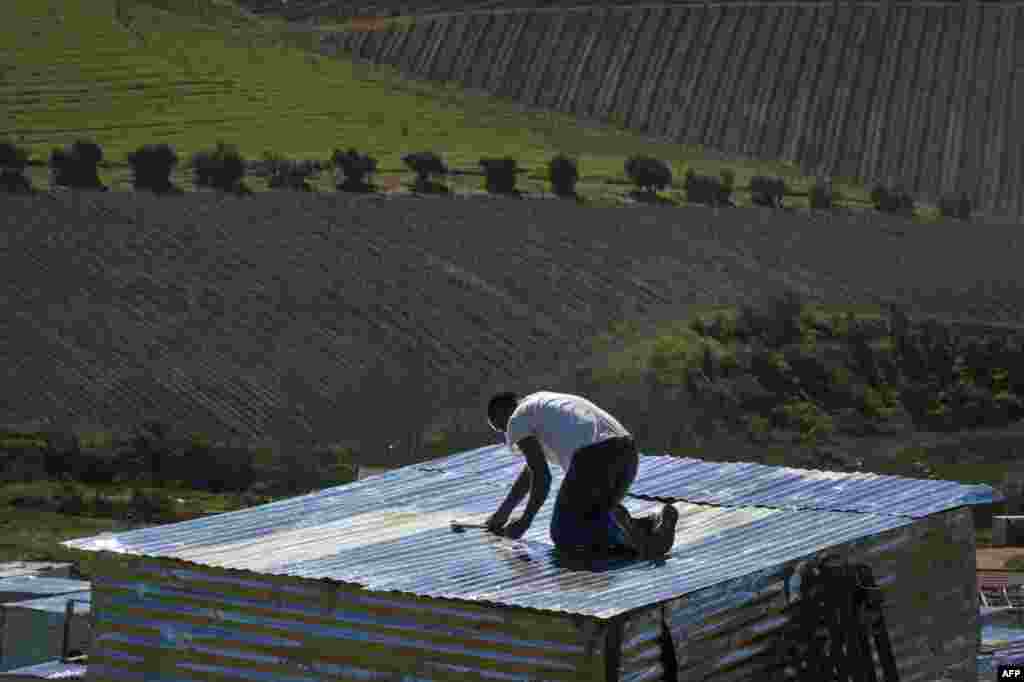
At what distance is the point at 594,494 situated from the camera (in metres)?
11.3

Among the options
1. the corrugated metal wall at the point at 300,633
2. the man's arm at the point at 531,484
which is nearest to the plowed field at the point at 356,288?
the corrugated metal wall at the point at 300,633

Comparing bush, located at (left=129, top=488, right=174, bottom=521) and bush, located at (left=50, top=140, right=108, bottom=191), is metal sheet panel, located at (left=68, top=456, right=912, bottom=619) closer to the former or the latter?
bush, located at (left=129, top=488, right=174, bottom=521)

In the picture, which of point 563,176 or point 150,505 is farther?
point 563,176

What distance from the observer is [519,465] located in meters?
14.4

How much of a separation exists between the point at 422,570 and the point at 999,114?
6865 cm

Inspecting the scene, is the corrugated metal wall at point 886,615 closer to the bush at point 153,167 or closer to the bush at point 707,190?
the bush at point 153,167

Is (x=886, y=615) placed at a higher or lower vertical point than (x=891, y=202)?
higher

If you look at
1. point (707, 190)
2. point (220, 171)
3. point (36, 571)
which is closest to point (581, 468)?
point (36, 571)

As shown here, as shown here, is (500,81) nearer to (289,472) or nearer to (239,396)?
(239,396)

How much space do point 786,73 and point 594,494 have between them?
69.6 meters

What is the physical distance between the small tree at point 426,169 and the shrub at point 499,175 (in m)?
1.08

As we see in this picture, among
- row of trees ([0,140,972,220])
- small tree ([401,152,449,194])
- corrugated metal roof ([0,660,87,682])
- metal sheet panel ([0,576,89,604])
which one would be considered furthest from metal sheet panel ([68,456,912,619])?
small tree ([401,152,449,194])

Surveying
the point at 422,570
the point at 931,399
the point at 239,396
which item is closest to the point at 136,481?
the point at 239,396

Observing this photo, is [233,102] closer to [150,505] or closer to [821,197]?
[821,197]
